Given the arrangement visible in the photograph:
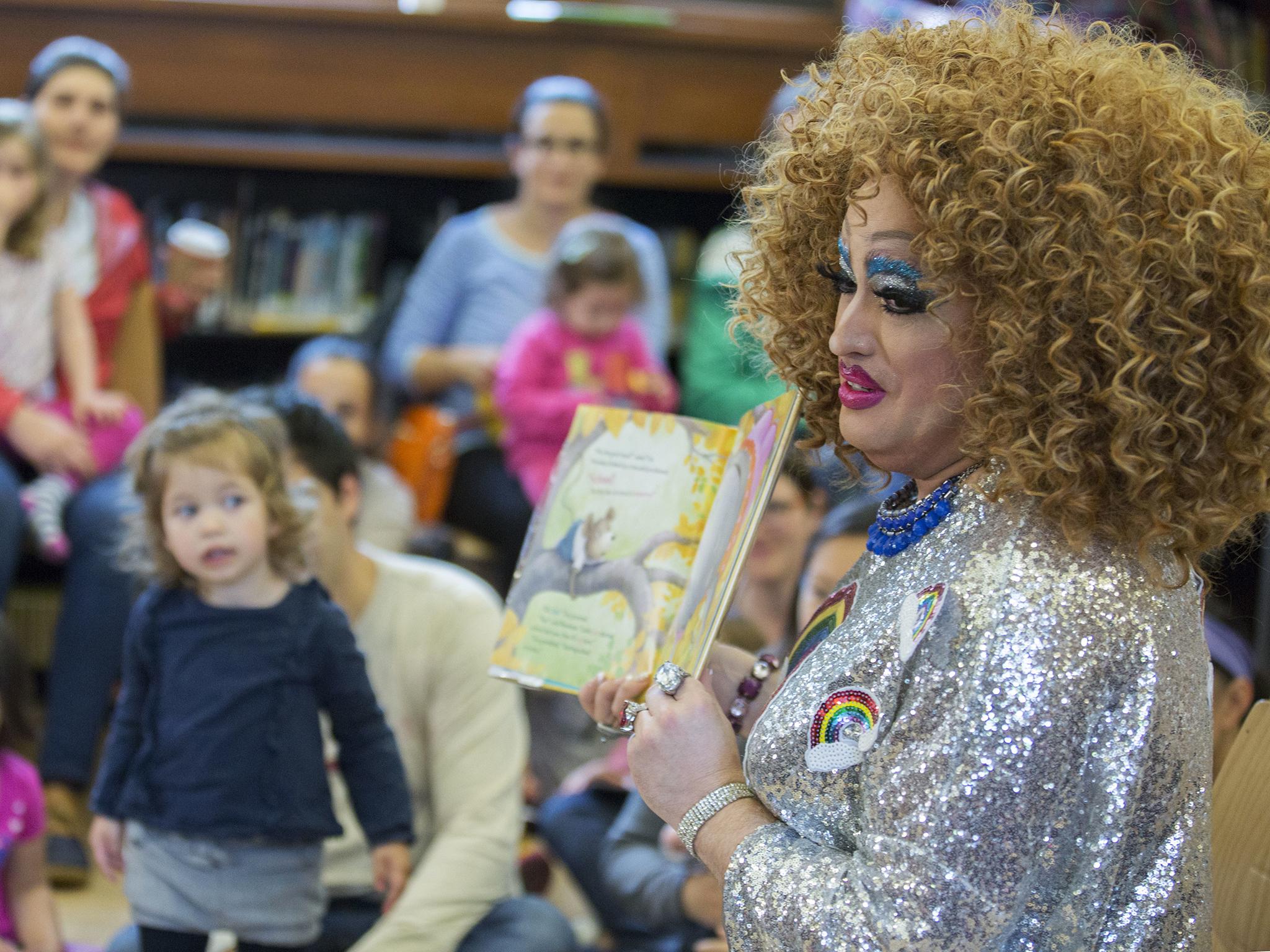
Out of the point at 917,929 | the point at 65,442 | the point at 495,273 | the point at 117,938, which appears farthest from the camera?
the point at 495,273

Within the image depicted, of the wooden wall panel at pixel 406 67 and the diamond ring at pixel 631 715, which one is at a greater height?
the wooden wall panel at pixel 406 67

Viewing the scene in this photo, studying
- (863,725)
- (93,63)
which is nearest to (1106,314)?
(863,725)

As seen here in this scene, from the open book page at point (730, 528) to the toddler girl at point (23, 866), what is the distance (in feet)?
3.77

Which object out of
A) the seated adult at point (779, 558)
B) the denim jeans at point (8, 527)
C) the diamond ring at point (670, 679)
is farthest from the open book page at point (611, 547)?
the denim jeans at point (8, 527)

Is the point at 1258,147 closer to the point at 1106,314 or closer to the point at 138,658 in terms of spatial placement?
the point at 1106,314

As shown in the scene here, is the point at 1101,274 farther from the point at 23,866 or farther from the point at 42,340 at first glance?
the point at 42,340

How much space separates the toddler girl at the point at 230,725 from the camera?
1738mm

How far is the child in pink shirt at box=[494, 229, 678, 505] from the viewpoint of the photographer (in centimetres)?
338

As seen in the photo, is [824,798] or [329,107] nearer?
[824,798]

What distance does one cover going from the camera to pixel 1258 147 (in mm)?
1094

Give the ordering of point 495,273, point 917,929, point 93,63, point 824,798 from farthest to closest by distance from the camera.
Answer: point 495,273, point 93,63, point 824,798, point 917,929

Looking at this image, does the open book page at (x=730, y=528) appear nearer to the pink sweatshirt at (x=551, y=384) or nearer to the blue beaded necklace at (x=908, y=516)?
the blue beaded necklace at (x=908, y=516)

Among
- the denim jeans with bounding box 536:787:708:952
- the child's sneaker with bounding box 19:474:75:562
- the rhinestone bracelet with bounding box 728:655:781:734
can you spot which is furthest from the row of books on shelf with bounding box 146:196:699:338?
the rhinestone bracelet with bounding box 728:655:781:734

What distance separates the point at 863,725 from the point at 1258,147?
52cm
